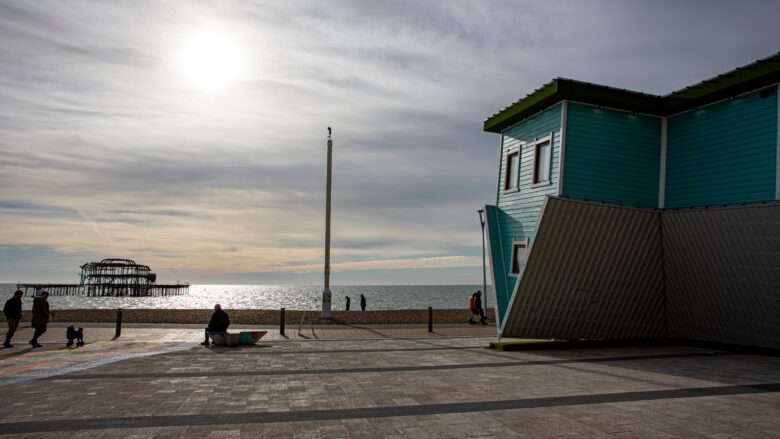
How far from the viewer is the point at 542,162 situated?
665 inches

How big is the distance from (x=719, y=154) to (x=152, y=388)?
1578 centimetres

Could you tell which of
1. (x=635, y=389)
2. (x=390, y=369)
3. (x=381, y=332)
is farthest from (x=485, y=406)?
(x=381, y=332)

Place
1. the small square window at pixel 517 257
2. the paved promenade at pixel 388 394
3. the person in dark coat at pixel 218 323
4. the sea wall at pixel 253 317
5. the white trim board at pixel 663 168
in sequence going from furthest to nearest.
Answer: the sea wall at pixel 253 317
the small square window at pixel 517 257
the person in dark coat at pixel 218 323
the white trim board at pixel 663 168
the paved promenade at pixel 388 394

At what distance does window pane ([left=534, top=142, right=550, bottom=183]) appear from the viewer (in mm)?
16359

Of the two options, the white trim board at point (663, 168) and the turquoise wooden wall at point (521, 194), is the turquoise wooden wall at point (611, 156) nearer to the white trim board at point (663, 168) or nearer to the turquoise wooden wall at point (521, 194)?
the white trim board at point (663, 168)

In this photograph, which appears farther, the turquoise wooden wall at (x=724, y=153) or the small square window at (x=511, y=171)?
the small square window at (x=511, y=171)

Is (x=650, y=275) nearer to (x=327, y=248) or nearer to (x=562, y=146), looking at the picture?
(x=562, y=146)

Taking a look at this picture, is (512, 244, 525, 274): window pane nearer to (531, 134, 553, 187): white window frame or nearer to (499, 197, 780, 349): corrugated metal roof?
(499, 197, 780, 349): corrugated metal roof

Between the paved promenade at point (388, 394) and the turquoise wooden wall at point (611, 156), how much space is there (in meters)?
4.78

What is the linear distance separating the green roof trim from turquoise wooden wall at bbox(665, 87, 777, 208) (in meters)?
0.35

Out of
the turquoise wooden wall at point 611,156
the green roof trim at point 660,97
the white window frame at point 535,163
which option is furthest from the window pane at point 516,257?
the green roof trim at point 660,97

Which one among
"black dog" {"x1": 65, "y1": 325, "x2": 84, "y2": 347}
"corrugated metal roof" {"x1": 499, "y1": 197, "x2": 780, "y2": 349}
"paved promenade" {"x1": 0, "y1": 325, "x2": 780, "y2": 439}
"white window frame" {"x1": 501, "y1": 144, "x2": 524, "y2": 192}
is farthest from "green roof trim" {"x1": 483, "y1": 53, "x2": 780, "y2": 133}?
"black dog" {"x1": 65, "y1": 325, "x2": 84, "y2": 347}

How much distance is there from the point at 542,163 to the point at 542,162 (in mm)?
32

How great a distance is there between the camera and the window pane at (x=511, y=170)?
1847 centimetres
